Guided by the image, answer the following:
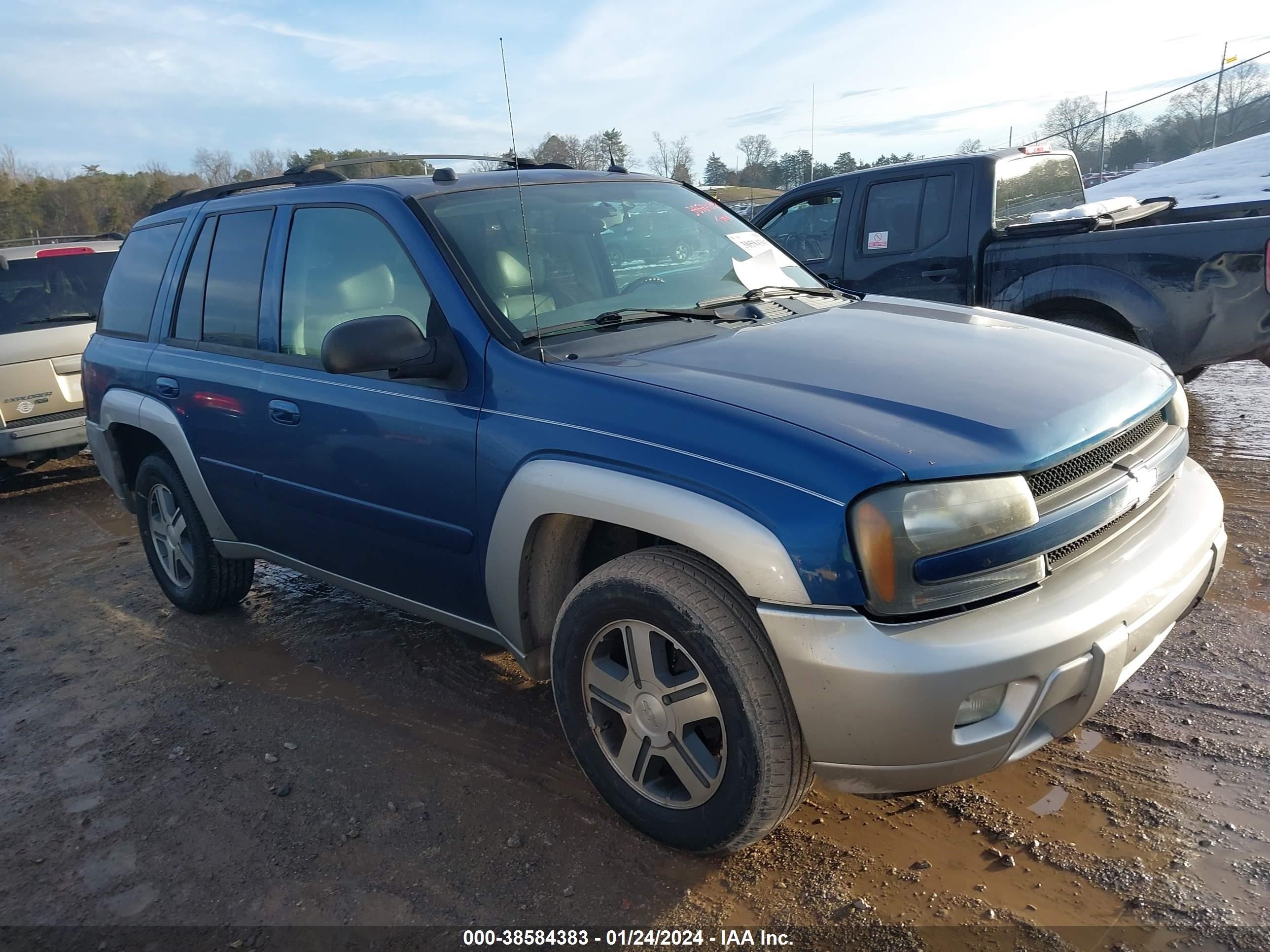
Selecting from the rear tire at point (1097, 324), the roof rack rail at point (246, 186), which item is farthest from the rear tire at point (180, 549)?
the rear tire at point (1097, 324)

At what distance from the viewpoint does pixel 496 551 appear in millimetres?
2791

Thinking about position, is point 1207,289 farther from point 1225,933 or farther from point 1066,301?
point 1225,933

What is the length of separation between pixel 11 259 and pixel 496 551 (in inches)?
260

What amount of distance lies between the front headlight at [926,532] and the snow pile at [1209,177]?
321 inches

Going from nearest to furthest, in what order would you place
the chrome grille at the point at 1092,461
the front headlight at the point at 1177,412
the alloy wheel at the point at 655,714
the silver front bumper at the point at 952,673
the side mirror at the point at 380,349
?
1. the silver front bumper at the point at 952,673
2. the chrome grille at the point at 1092,461
3. the alloy wheel at the point at 655,714
4. the side mirror at the point at 380,349
5. the front headlight at the point at 1177,412

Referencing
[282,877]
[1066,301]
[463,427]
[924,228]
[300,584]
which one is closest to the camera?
[282,877]

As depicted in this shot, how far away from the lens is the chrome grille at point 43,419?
6766 millimetres

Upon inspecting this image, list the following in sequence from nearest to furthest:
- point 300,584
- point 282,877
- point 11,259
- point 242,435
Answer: point 282,877 < point 242,435 < point 300,584 < point 11,259

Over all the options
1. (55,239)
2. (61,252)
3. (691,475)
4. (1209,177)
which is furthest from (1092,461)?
(1209,177)

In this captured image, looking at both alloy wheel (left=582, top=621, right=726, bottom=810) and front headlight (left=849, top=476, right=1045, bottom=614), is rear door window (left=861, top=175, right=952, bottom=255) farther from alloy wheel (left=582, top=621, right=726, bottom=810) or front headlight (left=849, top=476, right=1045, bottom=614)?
alloy wheel (left=582, top=621, right=726, bottom=810)

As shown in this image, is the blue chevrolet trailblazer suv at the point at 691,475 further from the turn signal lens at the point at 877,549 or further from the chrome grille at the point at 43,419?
the chrome grille at the point at 43,419

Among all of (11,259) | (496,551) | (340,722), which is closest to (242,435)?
(340,722)

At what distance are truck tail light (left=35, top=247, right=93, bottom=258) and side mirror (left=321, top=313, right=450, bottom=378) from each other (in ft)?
20.2

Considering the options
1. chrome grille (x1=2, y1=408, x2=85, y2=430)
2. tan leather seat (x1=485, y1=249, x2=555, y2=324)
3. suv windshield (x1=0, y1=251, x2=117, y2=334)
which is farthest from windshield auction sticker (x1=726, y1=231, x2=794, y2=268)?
chrome grille (x1=2, y1=408, x2=85, y2=430)
